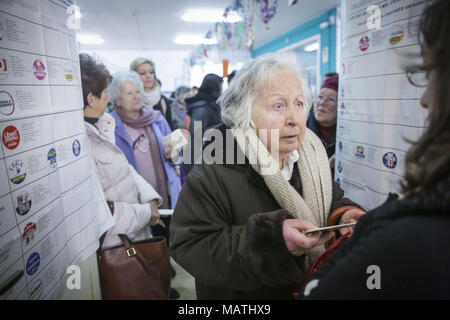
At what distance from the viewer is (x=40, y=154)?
0.90 meters

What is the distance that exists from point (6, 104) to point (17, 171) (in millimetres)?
186

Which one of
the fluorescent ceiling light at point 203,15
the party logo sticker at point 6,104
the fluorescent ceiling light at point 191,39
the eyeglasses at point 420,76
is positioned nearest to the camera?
the eyeglasses at point 420,76

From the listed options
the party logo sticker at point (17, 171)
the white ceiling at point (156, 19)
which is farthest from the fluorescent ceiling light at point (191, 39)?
the party logo sticker at point (17, 171)

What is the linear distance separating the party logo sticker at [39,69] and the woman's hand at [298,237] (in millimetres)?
893

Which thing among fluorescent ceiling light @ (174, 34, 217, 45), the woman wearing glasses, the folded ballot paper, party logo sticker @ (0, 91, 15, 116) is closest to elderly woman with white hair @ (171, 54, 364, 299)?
party logo sticker @ (0, 91, 15, 116)

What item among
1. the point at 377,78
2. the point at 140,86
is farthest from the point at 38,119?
the point at 140,86

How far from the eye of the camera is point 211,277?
922 mm

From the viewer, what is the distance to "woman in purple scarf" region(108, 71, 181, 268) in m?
2.26

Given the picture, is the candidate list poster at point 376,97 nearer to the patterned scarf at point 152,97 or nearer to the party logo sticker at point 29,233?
the party logo sticker at point 29,233

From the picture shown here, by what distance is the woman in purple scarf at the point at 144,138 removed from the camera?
2.26 m

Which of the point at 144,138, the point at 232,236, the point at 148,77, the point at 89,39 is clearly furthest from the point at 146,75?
the point at 89,39

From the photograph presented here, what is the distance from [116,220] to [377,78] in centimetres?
137

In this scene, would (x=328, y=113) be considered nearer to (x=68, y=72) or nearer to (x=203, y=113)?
(x=203, y=113)

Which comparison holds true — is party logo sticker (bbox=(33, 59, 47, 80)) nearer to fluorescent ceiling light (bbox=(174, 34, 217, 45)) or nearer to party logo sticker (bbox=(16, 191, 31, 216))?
party logo sticker (bbox=(16, 191, 31, 216))
